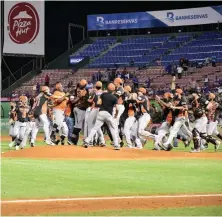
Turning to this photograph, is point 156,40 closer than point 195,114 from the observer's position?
No

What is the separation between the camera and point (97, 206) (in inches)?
370

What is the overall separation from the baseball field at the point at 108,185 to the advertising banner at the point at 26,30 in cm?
3478

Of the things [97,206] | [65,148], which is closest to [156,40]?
[65,148]

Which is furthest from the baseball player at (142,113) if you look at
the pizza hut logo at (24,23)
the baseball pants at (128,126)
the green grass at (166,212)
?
the pizza hut logo at (24,23)

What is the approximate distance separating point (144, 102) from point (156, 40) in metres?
35.3

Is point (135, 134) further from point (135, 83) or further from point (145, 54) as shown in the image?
point (145, 54)

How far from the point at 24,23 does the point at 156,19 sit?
457 inches

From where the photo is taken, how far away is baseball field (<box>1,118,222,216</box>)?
30.2 feet

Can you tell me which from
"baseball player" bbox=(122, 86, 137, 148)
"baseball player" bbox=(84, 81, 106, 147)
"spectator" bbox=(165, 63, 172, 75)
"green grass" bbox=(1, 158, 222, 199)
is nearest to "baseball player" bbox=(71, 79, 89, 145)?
"baseball player" bbox=(84, 81, 106, 147)

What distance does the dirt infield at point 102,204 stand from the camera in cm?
891

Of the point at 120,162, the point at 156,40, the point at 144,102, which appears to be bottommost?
the point at 120,162

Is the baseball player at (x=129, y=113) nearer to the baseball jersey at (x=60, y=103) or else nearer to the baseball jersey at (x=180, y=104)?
the baseball jersey at (x=180, y=104)

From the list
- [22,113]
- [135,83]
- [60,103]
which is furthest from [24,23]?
[60,103]

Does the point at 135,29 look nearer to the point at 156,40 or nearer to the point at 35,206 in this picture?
the point at 156,40
